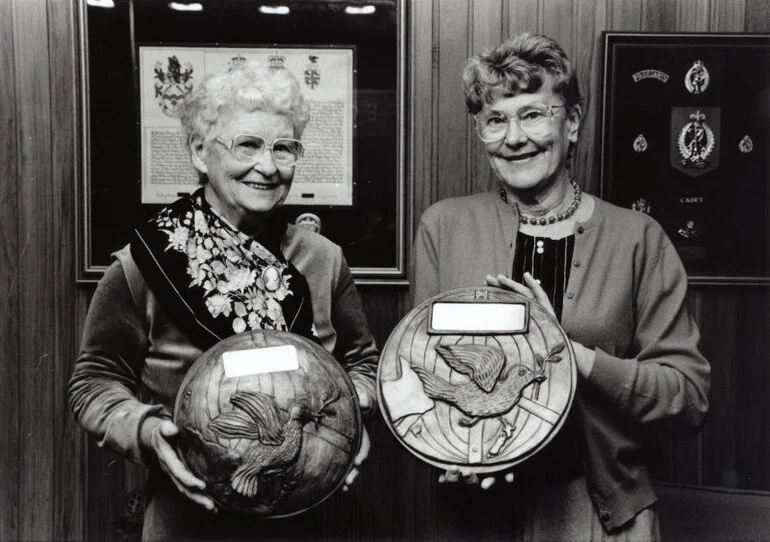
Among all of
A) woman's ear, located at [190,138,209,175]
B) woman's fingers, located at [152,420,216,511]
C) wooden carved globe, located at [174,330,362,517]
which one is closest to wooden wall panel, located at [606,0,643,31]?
woman's ear, located at [190,138,209,175]

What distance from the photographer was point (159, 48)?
265cm

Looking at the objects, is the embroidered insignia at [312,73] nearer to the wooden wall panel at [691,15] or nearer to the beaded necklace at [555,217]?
the beaded necklace at [555,217]

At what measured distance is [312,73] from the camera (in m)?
2.69

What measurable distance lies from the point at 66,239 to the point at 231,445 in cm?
139

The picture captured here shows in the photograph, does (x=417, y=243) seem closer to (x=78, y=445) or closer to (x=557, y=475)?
(x=557, y=475)

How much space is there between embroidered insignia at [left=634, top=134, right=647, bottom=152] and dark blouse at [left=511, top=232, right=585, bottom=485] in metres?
0.82

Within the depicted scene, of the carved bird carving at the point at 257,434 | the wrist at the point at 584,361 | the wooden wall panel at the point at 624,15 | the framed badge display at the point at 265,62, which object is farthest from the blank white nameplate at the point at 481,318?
the wooden wall panel at the point at 624,15

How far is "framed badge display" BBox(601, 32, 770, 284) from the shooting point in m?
2.67

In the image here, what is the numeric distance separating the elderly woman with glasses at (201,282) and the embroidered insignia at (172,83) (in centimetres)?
70

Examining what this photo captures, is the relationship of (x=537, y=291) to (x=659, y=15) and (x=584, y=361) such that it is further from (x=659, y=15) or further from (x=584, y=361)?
(x=659, y=15)

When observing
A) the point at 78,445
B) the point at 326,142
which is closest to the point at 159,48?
the point at 326,142

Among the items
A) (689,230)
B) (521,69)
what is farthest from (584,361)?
(689,230)

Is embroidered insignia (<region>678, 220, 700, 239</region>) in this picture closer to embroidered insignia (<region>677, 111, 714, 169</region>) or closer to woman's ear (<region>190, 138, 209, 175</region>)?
embroidered insignia (<region>677, 111, 714, 169</region>)

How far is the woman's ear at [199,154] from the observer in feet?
6.56
